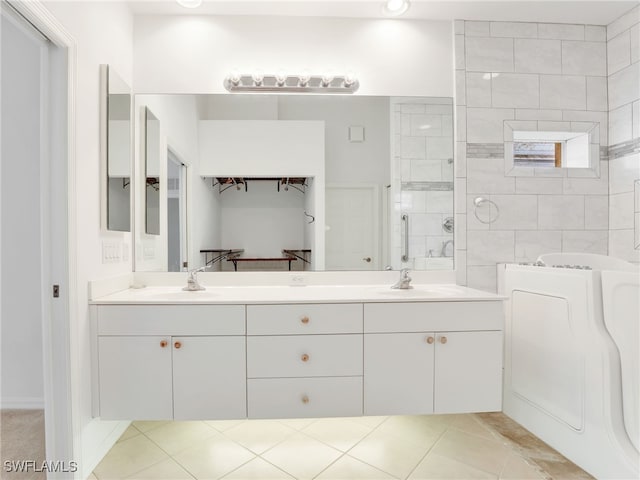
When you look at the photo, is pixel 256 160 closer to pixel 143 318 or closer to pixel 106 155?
pixel 106 155

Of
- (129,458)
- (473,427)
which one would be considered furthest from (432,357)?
(129,458)

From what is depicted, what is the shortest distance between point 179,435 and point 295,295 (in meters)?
1.02

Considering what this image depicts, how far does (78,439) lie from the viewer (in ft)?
5.01

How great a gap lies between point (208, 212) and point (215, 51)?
1015 mm

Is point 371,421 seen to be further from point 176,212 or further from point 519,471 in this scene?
point 176,212

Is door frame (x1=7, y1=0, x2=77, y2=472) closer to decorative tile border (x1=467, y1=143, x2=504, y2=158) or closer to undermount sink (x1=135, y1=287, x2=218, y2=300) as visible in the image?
undermount sink (x1=135, y1=287, x2=218, y2=300)

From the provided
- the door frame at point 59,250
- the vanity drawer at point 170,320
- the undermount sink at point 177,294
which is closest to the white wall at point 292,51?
the door frame at point 59,250

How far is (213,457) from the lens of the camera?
174cm

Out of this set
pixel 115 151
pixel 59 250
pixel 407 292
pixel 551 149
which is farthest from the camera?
pixel 551 149

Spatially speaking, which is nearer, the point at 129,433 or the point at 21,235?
the point at 129,433

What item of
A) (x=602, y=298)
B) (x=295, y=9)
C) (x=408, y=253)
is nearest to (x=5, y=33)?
(x=295, y=9)

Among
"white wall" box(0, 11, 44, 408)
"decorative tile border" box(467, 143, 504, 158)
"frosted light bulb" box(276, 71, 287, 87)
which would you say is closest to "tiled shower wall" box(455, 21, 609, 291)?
"decorative tile border" box(467, 143, 504, 158)

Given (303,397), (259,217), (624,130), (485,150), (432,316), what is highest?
(624,130)

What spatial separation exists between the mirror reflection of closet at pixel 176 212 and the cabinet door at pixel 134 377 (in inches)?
24.0
